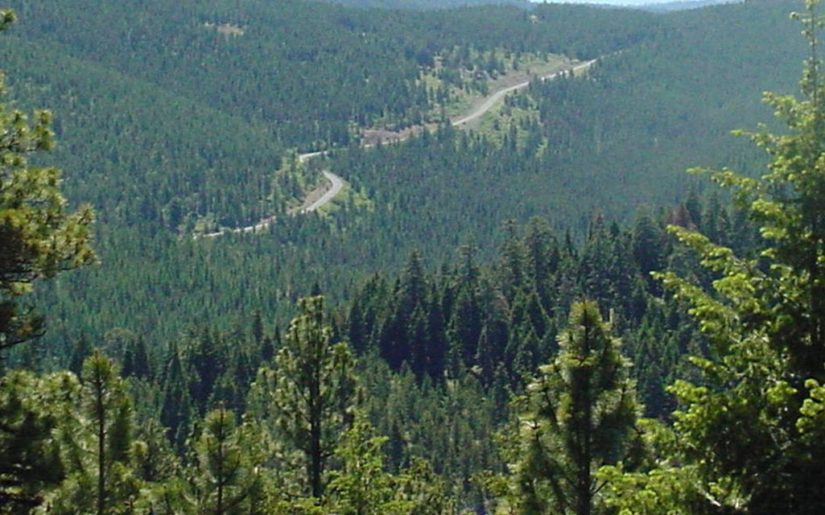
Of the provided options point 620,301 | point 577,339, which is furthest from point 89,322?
point 577,339

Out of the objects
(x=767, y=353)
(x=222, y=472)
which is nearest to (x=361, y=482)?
(x=222, y=472)

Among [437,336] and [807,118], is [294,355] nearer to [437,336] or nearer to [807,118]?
[807,118]

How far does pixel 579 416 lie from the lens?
20078mm

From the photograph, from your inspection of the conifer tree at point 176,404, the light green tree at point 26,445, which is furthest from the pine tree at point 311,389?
the conifer tree at point 176,404

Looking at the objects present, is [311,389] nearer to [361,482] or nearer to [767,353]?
[361,482]

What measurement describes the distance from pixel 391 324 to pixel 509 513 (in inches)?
4466

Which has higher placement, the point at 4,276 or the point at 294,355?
the point at 4,276

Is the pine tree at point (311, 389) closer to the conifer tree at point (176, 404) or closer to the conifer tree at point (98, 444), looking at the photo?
the conifer tree at point (98, 444)

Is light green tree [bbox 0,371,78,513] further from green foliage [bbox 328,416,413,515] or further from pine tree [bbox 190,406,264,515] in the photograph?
green foliage [bbox 328,416,413,515]

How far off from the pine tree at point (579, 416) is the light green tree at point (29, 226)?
8.68 metres

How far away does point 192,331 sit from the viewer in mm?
A: 142375

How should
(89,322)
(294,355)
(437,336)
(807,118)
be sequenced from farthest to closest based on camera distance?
(89,322)
(437,336)
(294,355)
(807,118)

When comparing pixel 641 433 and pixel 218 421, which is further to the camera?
pixel 218 421

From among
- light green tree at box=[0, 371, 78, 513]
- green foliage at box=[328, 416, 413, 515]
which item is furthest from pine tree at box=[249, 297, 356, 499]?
light green tree at box=[0, 371, 78, 513]
